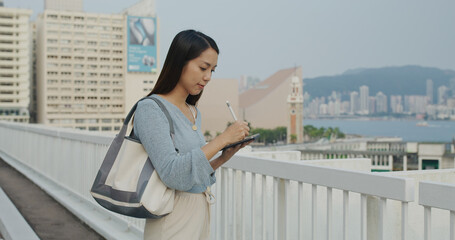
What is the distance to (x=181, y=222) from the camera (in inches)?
55.2

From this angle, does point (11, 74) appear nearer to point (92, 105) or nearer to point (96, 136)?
point (92, 105)

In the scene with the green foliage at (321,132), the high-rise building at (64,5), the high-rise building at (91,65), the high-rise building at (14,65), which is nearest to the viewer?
the high-rise building at (14,65)

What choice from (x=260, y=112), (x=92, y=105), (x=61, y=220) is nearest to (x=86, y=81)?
(x=92, y=105)

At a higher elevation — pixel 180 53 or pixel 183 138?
pixel 180 53

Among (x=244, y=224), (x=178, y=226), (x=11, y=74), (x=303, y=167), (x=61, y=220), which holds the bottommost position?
(x=61, y=220)

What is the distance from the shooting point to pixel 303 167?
5.78ft

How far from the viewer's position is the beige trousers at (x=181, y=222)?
4.58 ft

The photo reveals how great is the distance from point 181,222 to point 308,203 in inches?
36.0

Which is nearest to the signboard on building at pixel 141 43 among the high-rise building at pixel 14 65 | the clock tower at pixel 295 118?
the high-rise building at pixel 14 65

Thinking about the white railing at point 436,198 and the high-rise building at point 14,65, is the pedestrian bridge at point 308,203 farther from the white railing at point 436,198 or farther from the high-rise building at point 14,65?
the high-rise building at point 14,65

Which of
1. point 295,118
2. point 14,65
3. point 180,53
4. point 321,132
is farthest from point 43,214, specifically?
point 321,132

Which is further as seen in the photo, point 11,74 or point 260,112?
point 260,112

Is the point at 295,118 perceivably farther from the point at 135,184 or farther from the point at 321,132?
the point at 135,184

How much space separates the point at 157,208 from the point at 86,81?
11002cm
